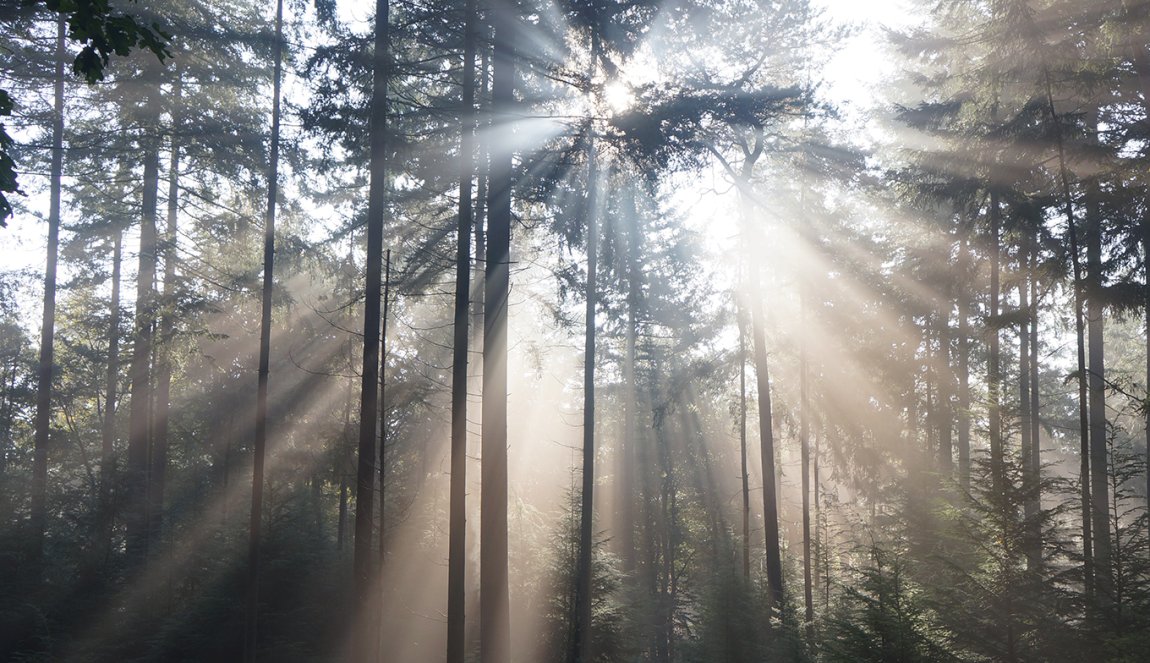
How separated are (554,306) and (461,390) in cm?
654

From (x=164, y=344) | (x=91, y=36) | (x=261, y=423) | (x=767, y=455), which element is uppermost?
(x=164, y=344)

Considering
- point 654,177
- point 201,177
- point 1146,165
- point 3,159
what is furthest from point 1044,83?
point 201,177

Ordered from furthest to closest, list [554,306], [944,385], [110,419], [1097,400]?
[110,419]
[944,385]
[554,306]
[1097,400]

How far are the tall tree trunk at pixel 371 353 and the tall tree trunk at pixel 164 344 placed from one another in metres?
8.27

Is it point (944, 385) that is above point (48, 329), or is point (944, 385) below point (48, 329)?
below

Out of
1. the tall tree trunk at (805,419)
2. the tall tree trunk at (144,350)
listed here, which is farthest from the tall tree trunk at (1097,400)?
the tall tree trunk at (144,350)

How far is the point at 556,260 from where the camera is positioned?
1800cm

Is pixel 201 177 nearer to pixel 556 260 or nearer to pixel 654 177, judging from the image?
pixel 556 260

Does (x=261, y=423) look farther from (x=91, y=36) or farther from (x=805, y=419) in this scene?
(x=805, y=419)

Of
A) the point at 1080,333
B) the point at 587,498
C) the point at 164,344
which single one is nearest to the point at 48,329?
the point at 164,344

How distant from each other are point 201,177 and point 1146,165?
20686 mm

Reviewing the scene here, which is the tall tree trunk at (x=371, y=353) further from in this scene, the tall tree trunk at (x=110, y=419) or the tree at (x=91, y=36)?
the tall tree trunk at (x=110, y=419)

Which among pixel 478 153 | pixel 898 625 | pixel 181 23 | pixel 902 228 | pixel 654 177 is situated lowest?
pixel 898 625

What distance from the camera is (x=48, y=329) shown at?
63.4 feet
